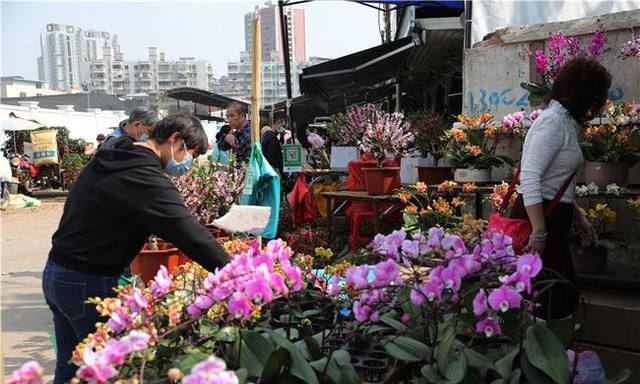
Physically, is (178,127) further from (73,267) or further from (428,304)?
(428,304)

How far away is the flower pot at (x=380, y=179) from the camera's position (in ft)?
16.5

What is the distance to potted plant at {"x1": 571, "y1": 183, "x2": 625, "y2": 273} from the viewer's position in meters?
2.94

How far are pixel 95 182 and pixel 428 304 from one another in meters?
1.28

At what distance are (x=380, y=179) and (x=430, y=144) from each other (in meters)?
0.71

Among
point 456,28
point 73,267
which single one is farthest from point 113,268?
point 456,28

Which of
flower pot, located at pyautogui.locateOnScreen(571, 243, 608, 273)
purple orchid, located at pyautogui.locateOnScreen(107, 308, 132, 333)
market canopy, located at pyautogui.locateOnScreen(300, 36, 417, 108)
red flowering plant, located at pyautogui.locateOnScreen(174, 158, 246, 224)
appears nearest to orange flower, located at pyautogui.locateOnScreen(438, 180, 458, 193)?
flower pot, located at pyautogui.locateOnScreen(571, 243, 608, 273)

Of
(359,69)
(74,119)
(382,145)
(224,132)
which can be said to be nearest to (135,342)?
(382,145)

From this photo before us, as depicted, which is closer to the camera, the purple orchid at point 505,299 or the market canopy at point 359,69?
the purple orchid at point 505,299

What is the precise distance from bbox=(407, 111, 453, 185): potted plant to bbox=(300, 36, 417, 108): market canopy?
1975 mm

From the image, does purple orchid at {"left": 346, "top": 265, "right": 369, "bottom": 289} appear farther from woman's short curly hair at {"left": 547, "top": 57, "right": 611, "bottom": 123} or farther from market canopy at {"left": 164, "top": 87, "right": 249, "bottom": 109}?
market canopy at {"left": 164, "top": 87, "right": 249, "bottom": 109}

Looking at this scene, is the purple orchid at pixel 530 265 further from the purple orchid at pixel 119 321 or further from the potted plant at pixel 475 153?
the potted plant at pixel 475 153

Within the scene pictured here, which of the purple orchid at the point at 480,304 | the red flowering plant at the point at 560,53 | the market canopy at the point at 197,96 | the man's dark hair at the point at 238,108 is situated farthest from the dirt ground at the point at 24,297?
the market canopy at the point at 197,96

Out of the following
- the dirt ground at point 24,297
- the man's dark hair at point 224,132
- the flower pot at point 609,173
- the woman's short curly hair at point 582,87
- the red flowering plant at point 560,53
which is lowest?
the dirt ground at point 24,297

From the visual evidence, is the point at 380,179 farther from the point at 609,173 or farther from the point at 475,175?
the point at 609,173
